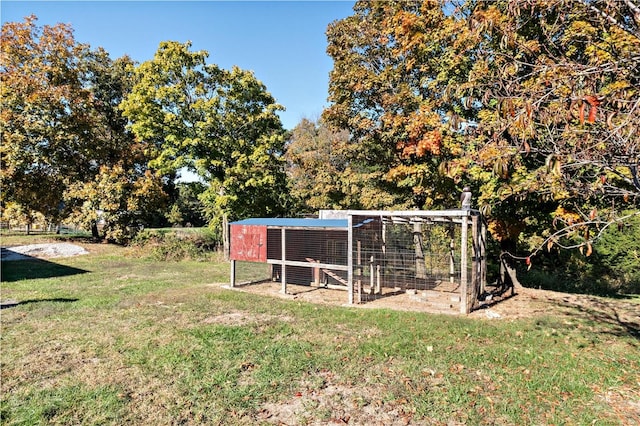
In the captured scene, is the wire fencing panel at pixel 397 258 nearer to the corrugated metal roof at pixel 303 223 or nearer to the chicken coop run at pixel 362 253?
the chicken coop run at pixel 362 253

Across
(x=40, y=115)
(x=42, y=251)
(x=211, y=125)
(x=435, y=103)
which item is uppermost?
(x=40, y=115)

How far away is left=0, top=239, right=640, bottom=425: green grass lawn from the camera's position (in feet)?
11.0

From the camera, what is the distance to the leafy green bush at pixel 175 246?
1579 cm

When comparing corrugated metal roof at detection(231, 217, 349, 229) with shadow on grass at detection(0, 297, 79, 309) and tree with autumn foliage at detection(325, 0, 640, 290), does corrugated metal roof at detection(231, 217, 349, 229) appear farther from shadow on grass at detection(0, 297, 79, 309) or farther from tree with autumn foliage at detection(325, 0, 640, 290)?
shadow on grass at detection(0, 297, 79, 309)

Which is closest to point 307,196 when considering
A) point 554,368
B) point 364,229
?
point 364,229

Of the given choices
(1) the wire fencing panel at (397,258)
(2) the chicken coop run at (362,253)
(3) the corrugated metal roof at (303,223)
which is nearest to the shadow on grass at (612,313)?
(2) the chicken coop run at (362,253)

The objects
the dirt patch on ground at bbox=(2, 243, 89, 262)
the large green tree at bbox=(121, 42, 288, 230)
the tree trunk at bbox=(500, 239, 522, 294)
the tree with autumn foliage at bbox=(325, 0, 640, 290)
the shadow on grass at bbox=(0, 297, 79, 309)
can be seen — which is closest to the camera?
the shadow on grass at bbox=(0, 297, 79, 309)

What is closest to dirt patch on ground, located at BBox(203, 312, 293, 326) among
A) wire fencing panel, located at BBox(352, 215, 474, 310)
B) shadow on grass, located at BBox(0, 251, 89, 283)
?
wire fencing panel, located at BBox(352, 215, 474, 310)

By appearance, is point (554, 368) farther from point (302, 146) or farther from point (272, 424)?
point (302, 146)

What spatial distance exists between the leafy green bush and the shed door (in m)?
6.87

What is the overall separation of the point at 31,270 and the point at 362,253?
419 inches

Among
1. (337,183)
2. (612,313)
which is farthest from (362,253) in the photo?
(337,183)

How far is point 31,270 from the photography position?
11.8m

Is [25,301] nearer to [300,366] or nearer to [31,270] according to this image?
[31,270]
